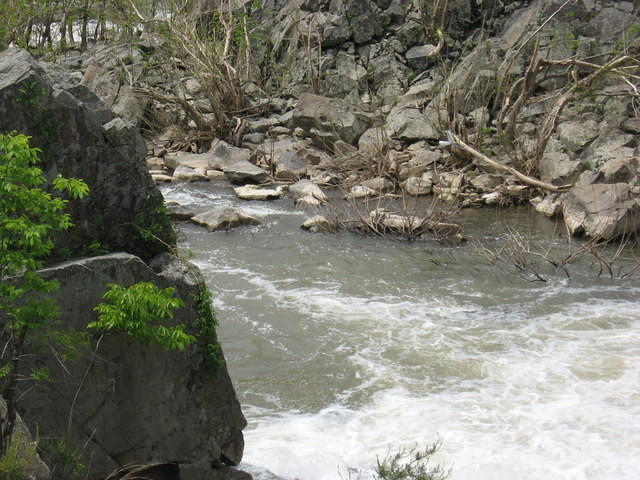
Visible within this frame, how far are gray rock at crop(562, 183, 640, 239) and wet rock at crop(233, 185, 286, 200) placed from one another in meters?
5.15

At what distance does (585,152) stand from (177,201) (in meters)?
7.34

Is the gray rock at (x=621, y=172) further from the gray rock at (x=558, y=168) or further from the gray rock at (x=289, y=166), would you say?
the gray rock at (x=289, y=166)

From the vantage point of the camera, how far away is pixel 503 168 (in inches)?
523

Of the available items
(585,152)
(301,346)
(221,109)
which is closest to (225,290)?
(301,346)

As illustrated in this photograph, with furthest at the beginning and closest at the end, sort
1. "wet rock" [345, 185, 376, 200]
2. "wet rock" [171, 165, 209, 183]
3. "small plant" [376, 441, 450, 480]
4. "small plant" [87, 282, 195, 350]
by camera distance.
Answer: "wet rock" [171, 165, 209, 183]
"wet rock" [345, 185, 376, 200]
"small plant" [376, 441, 450, 480]
"small plant" [87, 282, 195, 350]

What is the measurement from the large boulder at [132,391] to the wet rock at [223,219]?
7.30 metres

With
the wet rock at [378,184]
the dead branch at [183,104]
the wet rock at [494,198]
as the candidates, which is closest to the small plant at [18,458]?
the wet rock at [378,184]

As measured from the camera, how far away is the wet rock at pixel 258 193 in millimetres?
13953

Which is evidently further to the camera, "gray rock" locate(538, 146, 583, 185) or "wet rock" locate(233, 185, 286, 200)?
"wet rock" locate(233, 185, 286, 200)

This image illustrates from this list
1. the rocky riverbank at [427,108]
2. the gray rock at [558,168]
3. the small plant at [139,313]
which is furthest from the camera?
the rocky riverbank at [427,108]

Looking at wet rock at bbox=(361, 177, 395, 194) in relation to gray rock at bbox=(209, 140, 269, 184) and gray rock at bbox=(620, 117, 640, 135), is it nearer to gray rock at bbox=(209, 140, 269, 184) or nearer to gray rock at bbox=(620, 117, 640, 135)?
gray rock at bbox=(209, 140, 269, 184)

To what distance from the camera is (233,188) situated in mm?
14852

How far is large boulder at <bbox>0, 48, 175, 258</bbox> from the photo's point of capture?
4.22 metres

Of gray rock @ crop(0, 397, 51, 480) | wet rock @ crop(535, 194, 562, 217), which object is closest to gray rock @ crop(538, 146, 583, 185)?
wet rock @ crop(535, 194, 562, 217)
